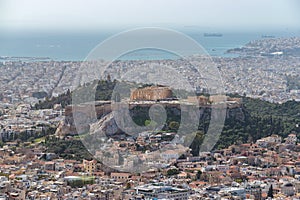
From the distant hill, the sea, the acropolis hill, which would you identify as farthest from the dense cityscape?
the sea

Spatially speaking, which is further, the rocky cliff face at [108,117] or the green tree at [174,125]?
the green tree at [174,125]

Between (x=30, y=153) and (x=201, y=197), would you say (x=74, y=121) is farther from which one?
(x=201, y=197)

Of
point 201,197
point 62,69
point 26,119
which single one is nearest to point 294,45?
point 62,69

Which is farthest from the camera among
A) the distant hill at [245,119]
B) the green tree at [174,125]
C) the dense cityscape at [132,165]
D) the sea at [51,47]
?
the sea at [51,47]

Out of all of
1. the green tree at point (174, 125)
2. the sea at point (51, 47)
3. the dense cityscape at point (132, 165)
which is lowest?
the dense cityscape at point (132, 165)

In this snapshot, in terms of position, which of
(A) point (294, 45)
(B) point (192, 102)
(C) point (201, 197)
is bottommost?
(C) point (201, 197)

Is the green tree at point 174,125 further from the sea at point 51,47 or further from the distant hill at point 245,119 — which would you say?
the sea at point 51,47

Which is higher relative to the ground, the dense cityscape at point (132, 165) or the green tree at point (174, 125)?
the green tree at point (174, 125)

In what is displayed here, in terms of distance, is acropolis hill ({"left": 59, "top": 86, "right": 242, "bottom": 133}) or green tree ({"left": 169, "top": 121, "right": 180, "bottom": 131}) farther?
acropolis hill ({"left": 59, "top": 86, "right": 242, "bottom": 133})

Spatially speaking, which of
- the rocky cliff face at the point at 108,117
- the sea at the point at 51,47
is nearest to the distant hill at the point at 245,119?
the rocky cliff face at the point at 108,117

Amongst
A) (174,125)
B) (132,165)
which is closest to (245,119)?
(174,125)

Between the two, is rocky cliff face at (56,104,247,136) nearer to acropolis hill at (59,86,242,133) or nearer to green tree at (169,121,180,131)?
acropolis hill at (59,86,242,133)
